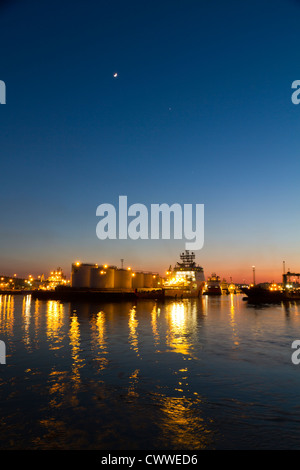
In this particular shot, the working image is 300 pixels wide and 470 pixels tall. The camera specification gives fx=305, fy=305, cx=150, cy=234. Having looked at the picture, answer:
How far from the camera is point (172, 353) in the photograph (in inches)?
797

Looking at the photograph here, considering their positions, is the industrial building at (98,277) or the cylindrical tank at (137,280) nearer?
the industrial building at (98,277)

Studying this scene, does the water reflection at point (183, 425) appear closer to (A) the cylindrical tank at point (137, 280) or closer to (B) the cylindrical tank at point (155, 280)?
(A) the cylindrical tank at point (137, 280)

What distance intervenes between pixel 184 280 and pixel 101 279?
97.7ft

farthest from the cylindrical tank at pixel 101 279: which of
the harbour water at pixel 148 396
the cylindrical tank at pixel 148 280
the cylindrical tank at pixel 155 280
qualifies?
the harbour water at pixel 148 396

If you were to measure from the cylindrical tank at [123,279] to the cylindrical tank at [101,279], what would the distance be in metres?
4.13

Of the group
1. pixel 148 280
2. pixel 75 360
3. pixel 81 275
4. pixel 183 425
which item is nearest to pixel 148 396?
pixel 183 425

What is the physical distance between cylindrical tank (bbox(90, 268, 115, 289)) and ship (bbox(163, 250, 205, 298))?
1985cm

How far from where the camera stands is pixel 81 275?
10738 centimetres

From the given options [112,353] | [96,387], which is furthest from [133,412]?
[112,353]

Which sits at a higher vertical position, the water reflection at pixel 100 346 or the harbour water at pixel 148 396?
the harbour water at pixel 148 396

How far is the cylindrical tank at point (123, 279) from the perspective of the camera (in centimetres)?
11169

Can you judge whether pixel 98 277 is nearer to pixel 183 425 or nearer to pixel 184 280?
pixel 184 280
